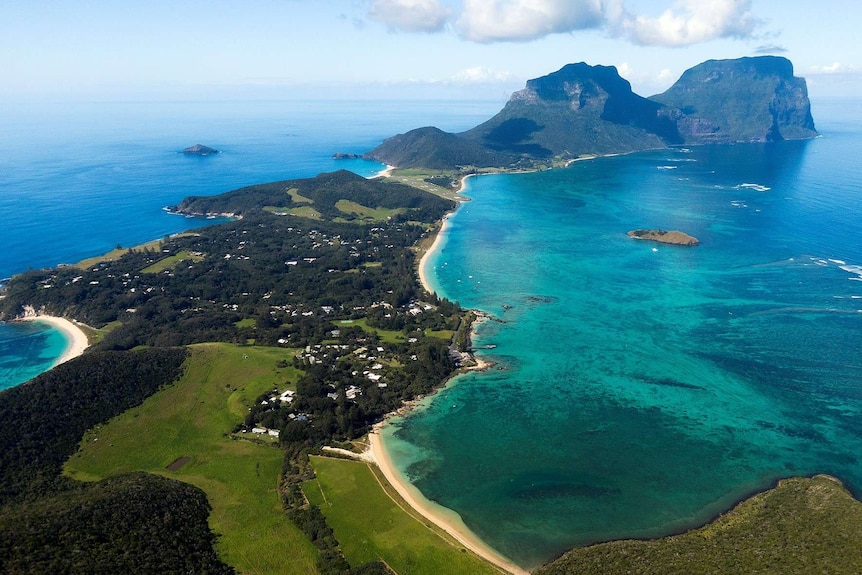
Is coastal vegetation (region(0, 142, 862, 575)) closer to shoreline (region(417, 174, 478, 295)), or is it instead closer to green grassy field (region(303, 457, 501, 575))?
green grassy field (region(303, 457, 501, 575))

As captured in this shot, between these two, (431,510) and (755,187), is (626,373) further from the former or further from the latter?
(755,187)

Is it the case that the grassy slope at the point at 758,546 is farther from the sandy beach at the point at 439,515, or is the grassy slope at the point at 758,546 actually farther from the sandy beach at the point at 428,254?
the sandy beach at the point at 428,254

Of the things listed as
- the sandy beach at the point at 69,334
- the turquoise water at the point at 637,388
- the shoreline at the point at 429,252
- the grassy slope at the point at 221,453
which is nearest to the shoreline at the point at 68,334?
the sandy beach at the point at 69,334

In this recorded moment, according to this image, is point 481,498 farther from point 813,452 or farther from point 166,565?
point 813,452

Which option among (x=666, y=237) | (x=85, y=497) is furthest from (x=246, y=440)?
(x=666, y=237)

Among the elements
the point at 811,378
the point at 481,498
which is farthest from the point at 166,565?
the point at 811,378

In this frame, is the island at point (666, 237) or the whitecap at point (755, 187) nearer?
the island at point (666, 237)
